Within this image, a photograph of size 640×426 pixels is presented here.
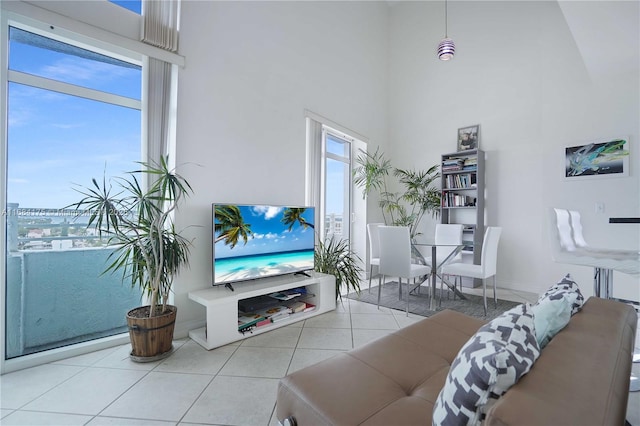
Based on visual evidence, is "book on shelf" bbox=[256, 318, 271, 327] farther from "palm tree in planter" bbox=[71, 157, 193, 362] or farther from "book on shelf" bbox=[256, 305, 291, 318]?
"palm tree in planter" bbox=[71, 157, 193, 362]

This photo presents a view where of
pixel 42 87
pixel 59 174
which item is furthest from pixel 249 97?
pixel 59 174

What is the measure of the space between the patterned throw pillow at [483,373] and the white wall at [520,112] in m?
3.54

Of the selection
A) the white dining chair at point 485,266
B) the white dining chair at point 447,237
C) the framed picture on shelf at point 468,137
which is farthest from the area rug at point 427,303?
the framed picture on shelf at point 468,137

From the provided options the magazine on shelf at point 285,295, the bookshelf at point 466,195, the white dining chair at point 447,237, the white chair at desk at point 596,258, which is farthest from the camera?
the bookshelf at point 466,195

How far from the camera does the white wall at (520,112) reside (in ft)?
11.8

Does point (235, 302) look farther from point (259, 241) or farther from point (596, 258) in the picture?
point (596, 258)

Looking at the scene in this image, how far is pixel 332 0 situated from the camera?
4.34m

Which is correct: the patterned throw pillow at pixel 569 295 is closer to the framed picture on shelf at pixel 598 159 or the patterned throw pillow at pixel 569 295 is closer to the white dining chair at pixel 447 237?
the white dining chair at pixel 447 237

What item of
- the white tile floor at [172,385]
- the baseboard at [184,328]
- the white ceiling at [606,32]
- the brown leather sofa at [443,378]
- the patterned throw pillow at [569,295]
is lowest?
the white tile floor at [172,385]

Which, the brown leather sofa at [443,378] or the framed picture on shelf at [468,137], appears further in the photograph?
the framed picture on shelf at [468,137]

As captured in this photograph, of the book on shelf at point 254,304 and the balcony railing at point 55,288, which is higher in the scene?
the balcony railing at point 55,288

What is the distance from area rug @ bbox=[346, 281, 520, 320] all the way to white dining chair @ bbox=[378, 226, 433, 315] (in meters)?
0.39

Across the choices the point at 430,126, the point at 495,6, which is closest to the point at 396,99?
the point at 430,126

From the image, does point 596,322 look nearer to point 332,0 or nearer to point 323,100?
point 323,100
